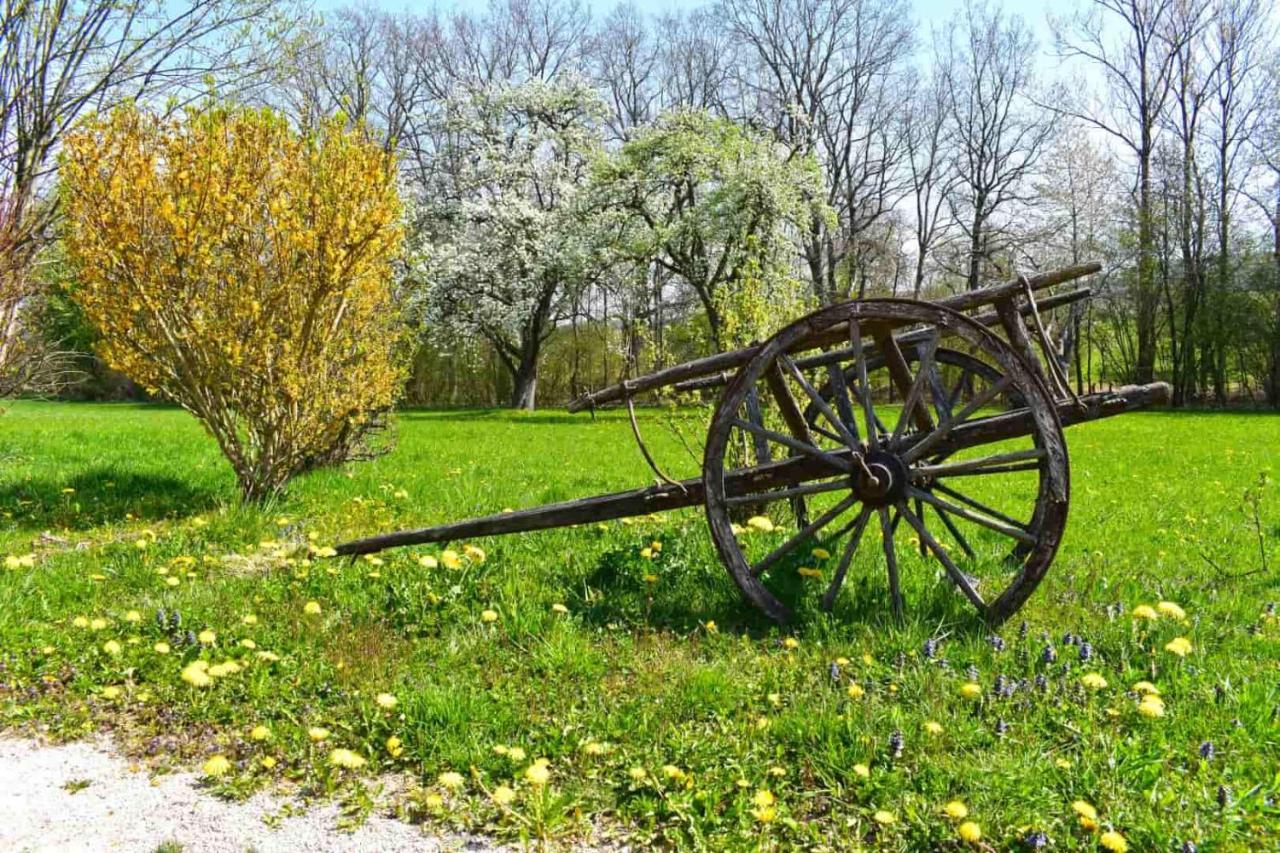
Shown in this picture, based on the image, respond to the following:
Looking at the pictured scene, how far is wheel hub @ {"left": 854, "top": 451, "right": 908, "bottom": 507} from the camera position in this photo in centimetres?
383

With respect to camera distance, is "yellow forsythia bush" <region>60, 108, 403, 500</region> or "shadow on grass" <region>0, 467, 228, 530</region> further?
"shadow on grass" <region>0, 467, 228, 530</region>

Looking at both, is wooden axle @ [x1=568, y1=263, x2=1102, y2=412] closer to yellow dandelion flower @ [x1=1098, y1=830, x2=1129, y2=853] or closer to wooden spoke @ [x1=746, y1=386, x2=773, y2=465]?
wooden spoke @ [x1=746, y1=386, x2=773, y2=465]

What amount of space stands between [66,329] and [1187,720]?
1720 inches

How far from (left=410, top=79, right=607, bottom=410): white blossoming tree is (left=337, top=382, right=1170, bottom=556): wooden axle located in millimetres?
23846

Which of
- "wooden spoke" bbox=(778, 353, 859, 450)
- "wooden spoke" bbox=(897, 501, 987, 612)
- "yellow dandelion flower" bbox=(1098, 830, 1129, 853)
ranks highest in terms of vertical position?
"wooden spoke" bbox=(778, 353, 859, 450)

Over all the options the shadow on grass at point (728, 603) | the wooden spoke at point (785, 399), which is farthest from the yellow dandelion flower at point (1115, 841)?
the wooden spoke at point (785, 399)

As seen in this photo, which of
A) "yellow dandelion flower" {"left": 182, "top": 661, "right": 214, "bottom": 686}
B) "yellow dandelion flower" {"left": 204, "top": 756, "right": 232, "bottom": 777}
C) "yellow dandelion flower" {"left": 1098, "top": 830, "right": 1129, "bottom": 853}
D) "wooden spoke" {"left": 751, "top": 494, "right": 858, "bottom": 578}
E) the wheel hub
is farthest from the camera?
"wooden spoke" {"left": 751, "top": 494, "right": 858, "bottom": 578}

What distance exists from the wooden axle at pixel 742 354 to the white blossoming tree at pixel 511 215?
78.0 ft

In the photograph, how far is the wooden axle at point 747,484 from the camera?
148 inches

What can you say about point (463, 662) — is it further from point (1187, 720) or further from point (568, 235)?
point (568, 235)

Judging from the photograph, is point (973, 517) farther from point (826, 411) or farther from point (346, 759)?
point (346, 759)

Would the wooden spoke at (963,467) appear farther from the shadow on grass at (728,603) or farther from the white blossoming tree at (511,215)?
the white blossoming tree at (511,215)

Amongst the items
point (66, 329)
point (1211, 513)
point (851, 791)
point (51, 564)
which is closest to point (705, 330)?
point (1211, 513)

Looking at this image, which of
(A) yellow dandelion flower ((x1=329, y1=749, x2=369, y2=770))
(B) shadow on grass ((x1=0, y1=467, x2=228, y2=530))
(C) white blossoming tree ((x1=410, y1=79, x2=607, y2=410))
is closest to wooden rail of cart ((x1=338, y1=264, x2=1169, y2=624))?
(A) yellow dandelion flower ((x1=329, y1=749, x2=369, y2=770))
